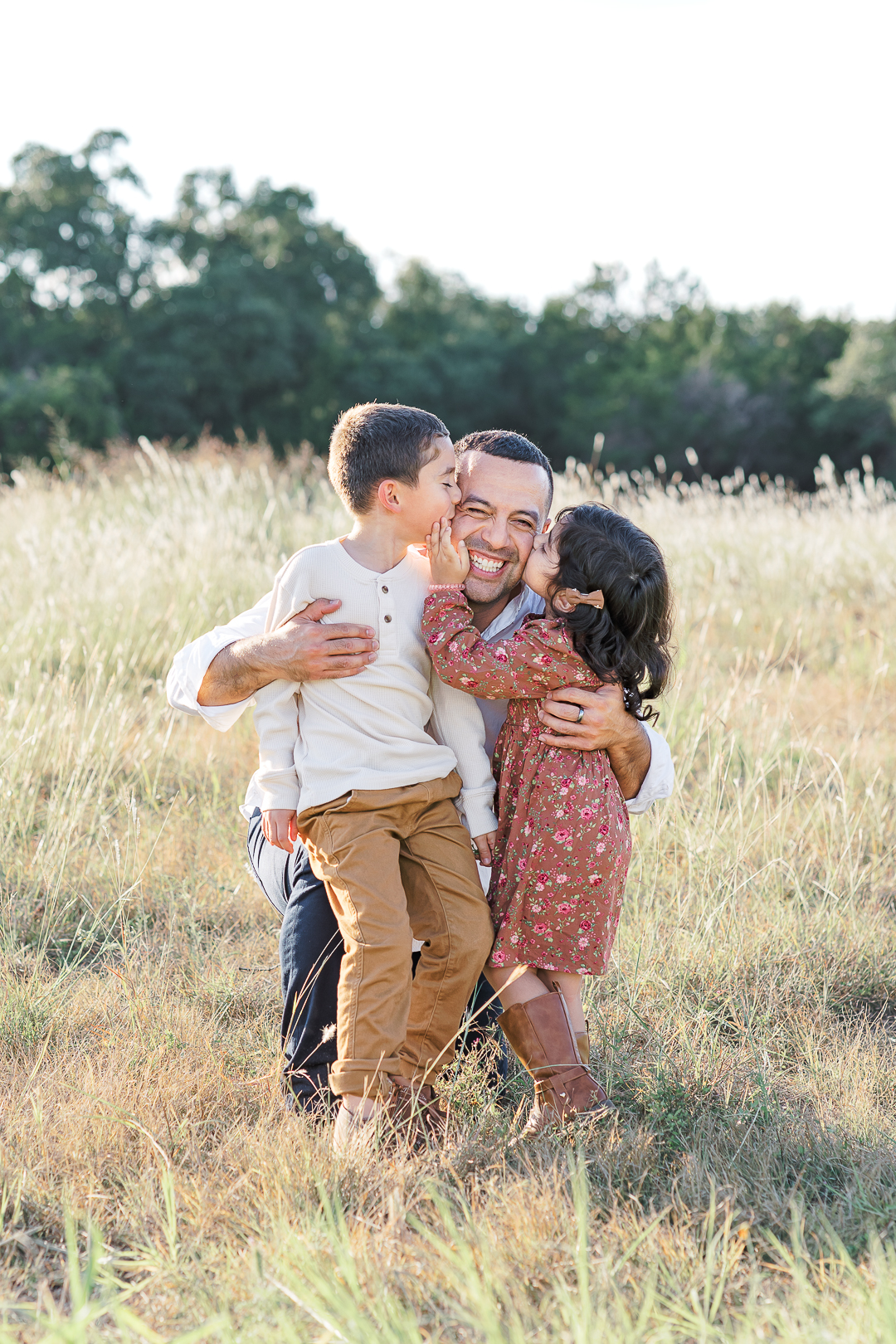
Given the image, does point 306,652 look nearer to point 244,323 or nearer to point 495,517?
point 495,517

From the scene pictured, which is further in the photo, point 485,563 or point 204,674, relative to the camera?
point 204,674

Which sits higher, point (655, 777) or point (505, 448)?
point (505, 448)

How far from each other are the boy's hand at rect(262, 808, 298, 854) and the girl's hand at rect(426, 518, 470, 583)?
1.92 ft

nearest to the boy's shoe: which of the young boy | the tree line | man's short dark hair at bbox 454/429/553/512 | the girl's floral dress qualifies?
the young boy

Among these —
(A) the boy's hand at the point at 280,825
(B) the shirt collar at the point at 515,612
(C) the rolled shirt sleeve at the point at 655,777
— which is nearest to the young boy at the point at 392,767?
(A) the boy's hand at the point at 280,825

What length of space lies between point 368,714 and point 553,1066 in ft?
2.63

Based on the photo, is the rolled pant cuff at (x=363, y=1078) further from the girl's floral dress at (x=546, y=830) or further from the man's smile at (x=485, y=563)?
the man's smile at (x=485, y=563)

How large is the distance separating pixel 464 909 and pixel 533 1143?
0.46m

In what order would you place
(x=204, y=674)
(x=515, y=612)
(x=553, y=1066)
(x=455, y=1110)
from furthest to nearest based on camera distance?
(x=515, y=612) < (x=204, y=674) < (x=455, y=1110) < (x=553, y=1066)

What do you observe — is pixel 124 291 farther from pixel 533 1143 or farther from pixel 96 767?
pixel 533 1143

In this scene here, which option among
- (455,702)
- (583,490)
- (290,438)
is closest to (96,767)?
(455,702)

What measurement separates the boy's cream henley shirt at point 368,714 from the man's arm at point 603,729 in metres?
0.17

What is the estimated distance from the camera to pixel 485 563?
7.20ft

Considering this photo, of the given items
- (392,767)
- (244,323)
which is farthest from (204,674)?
(244,323)
